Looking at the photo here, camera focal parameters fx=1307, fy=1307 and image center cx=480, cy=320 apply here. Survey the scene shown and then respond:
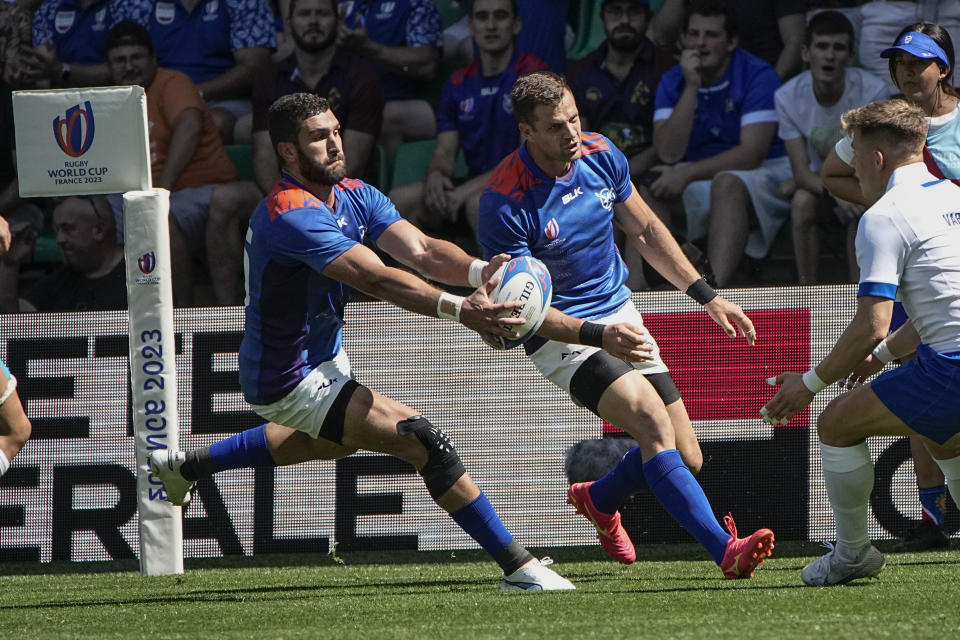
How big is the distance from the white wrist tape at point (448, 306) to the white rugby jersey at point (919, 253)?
1.49 metres

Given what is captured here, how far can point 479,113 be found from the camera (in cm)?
943

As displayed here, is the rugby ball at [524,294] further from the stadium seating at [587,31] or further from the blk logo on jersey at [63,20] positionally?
the blk logo on jersey at [63,20]

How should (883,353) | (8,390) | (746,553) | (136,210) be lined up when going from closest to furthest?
(746,553) → (883,353) → (8,390) → (136,210)

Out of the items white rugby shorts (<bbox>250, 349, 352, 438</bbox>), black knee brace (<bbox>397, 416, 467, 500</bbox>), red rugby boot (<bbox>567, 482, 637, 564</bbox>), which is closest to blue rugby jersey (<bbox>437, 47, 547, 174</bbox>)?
red rugby boot (<bbox>567, 482, 637, 564</bbox>)

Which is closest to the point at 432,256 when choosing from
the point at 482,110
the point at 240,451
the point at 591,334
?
the point at 591,334

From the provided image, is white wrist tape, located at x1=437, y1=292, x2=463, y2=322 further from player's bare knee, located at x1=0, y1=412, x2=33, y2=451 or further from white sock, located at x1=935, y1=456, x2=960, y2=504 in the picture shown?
player's bare knee, located at x1=0, y1=412, x2=33, y2=451

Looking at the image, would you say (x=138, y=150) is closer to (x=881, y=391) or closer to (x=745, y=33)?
(x=881, y=391)

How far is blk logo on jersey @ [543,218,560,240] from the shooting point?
5781mm

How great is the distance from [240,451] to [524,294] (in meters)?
1.79

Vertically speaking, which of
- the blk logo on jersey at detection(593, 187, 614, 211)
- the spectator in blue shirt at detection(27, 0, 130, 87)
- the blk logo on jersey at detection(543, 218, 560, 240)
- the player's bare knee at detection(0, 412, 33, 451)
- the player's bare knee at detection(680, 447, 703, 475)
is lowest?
the player's bare knee at detection(0, 412, 33, 451)

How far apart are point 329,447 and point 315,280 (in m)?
0.82

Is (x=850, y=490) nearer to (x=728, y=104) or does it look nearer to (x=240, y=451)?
(x=240, y=451)

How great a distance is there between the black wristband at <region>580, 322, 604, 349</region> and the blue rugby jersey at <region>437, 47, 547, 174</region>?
4.53 metres

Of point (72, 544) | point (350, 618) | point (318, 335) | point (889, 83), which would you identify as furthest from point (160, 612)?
point (889, 83)
